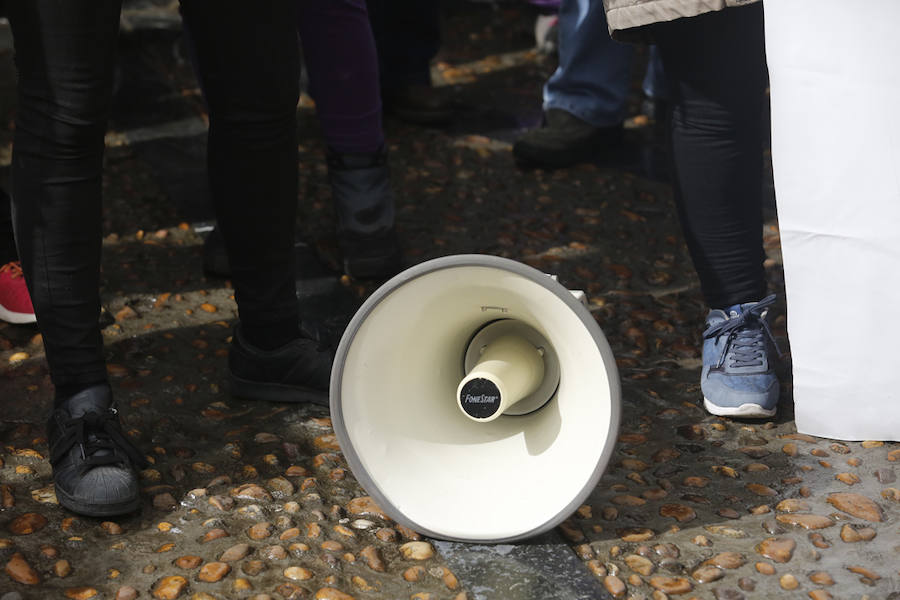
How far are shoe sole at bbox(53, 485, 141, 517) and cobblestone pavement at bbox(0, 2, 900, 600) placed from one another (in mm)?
24

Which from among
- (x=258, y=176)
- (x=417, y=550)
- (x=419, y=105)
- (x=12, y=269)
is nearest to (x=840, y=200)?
(x=417, y=550)

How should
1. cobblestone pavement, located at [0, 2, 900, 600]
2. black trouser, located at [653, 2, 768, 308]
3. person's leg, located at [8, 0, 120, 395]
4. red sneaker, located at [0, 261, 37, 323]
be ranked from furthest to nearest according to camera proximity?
red sneaker, located at [0, 261, 37, 323] → black trouser, located at [653, 2, 768, 308] → cobblestone pavement, located at [0, 2, 900, 600] → person's leg, located at [8, 0, 120, 395]

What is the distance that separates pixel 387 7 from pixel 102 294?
1.86m

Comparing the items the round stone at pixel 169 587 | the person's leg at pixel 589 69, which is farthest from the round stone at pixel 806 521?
the person's leg at pixel 589 69

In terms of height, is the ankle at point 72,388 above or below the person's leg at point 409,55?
below

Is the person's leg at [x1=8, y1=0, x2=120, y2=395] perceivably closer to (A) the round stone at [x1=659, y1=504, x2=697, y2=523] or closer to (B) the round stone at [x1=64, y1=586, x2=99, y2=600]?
(B) the round stone at [x1=64, y1=586, x2=99, y2=600]

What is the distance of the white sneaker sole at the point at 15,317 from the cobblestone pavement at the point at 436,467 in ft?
0.12

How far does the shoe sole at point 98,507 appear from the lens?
2062mm

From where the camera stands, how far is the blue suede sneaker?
242 centimetres

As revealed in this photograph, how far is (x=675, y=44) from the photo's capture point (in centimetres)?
228

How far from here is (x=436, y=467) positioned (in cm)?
203

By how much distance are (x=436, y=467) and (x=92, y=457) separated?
0.67m

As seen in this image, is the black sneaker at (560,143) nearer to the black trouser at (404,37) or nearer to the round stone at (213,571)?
the black trouser at (404,37)

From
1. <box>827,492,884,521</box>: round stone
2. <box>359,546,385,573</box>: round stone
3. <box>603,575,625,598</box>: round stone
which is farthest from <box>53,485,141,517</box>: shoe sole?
<box>827,492,884,521</box>: round stone
